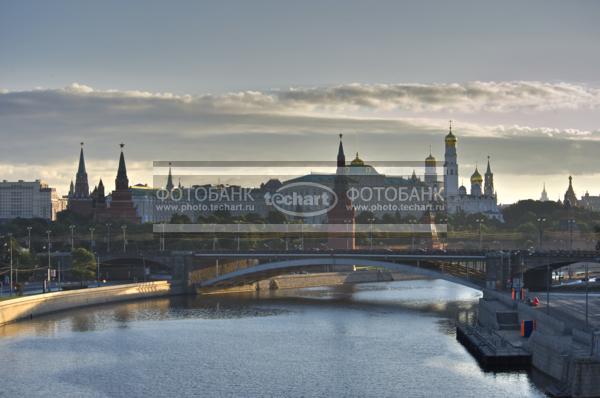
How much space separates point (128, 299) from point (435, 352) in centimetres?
3937

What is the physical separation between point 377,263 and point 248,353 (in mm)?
34611

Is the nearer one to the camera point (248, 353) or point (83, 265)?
point (248, 353)

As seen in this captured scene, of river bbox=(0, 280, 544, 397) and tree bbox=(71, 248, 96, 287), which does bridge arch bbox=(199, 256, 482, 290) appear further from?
tree bbox=(71, 248, 96, 287)

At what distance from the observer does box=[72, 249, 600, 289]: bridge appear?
9012 centimetres

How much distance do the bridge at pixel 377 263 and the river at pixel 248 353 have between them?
393cm

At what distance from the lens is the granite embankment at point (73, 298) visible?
75.6m

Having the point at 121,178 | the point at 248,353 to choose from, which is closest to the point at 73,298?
the point at 248,353

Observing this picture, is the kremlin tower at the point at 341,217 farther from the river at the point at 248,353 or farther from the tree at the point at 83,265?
the river at the point at 248,353

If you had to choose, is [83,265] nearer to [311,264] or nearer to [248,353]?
[311,264]

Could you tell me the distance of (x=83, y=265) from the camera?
10575cm

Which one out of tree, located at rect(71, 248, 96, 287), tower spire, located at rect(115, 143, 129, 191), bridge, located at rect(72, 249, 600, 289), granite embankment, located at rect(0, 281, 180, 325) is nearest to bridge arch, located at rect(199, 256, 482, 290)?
bridge, located at rect(72, 249, 600, 289)

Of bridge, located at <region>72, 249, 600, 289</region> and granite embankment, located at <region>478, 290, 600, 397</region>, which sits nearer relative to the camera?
granite embankment, located at <region>478, 290, 600, 397</region>

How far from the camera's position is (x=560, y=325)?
178ft

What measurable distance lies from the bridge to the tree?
231 inches
